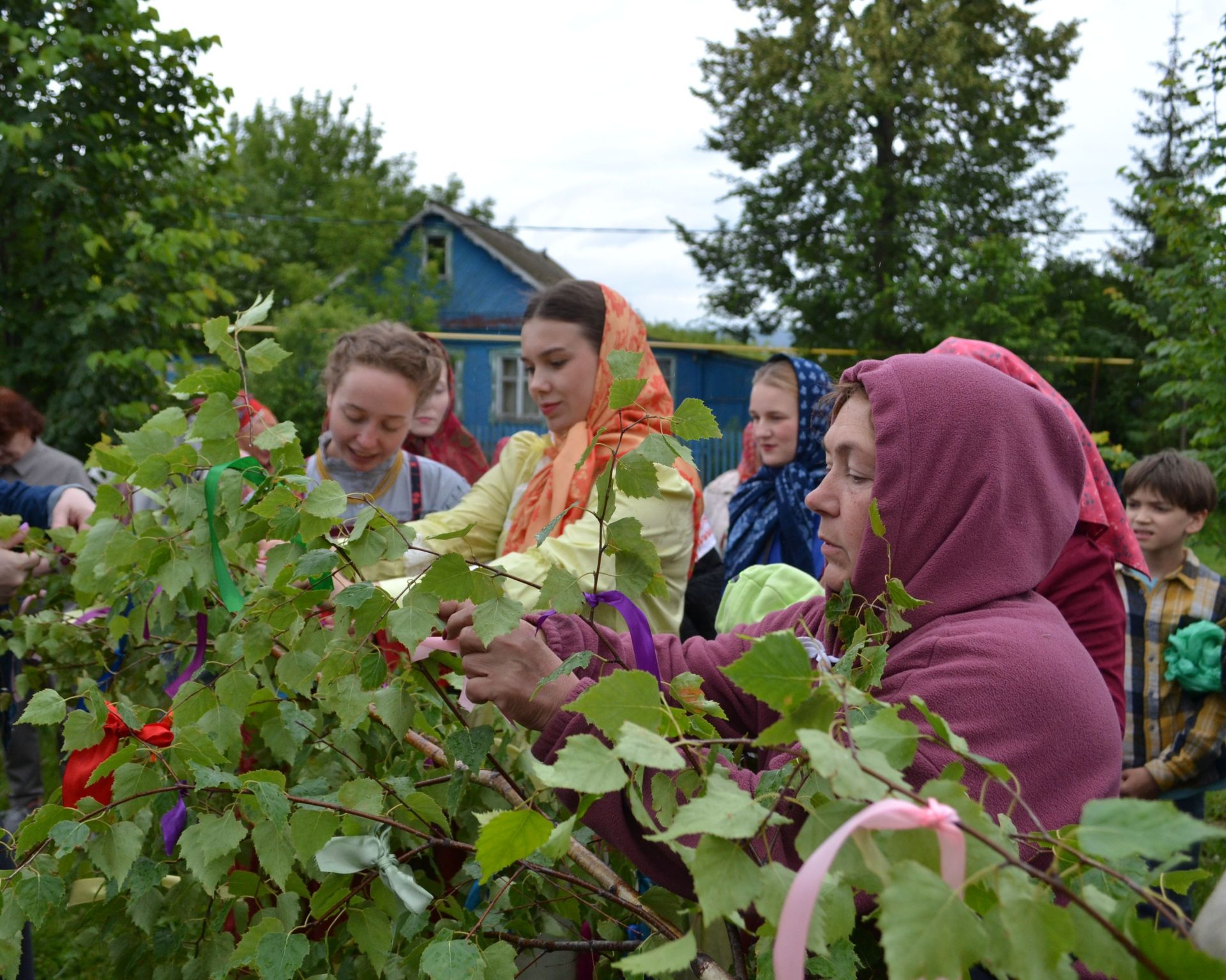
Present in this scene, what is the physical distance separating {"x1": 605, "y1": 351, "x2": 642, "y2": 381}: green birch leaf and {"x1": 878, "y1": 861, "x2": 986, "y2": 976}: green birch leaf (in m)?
0.66

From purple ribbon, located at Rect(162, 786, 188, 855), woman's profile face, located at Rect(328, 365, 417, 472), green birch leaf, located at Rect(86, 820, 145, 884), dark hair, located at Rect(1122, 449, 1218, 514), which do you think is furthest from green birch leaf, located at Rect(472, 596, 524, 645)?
dark hair, located at Rect(1122, 449, 1218, 514)

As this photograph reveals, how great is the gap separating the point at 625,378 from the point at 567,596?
30cm

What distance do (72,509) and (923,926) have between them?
3.08 meters

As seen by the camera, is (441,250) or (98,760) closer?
(98,760)

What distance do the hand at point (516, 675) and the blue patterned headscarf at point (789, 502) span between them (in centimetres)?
217

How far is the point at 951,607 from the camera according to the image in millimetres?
1402

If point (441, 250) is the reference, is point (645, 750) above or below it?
below

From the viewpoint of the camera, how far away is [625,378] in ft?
3.80

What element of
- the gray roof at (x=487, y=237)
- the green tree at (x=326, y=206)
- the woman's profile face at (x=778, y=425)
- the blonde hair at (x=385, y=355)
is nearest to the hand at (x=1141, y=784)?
the woman's profile face at (x=778, y=425)

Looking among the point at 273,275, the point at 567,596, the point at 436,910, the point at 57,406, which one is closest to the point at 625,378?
the point at 567,596

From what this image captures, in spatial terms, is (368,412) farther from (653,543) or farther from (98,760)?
(98,760)

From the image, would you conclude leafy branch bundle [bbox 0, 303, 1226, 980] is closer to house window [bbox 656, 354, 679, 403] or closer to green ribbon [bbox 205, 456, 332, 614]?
green ribbon [bbox 205, 456, 332, 614]

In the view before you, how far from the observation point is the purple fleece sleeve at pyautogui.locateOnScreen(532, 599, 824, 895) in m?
1.20

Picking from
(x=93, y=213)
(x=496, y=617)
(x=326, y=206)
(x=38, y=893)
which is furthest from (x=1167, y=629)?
(x=326, y=206)
